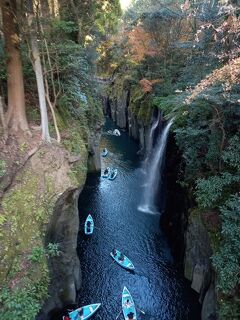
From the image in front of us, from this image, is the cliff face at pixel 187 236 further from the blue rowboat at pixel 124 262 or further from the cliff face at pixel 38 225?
the cliff face at pixel 38 225

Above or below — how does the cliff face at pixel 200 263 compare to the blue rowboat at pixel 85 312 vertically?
above

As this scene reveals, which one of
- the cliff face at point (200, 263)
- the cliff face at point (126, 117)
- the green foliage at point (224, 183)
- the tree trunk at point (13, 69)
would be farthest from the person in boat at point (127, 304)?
the cliff face at point (126, 117)

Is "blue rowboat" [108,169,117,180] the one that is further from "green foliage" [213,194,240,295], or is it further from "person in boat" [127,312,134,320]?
"green foliage" [213,194,240,295]

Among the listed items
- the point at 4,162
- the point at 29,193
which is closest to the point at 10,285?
the point at 29,193

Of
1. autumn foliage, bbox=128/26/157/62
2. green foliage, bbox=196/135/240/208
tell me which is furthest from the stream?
autumn foliage, bbox=128/26/157/62

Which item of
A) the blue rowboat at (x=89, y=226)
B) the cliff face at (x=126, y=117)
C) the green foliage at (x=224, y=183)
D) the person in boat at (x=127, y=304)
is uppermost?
the cliff face at (x=126, y=117)

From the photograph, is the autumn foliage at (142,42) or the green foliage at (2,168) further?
the autumn foliage at (142,42)

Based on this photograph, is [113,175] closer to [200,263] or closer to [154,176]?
[154,176]
